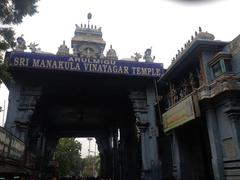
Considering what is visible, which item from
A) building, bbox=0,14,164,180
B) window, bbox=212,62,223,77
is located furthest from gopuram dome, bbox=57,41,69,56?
window, bbox=212,62,223,77

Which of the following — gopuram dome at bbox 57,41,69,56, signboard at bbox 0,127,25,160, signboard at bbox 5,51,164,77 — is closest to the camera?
signboard at bbox 0,127,25,160

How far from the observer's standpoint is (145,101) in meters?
23.4

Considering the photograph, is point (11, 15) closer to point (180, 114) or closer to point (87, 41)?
point (180, 114)

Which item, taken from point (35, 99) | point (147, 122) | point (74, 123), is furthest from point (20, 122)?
point (74, 123)

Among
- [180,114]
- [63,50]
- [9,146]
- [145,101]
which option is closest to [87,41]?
[63,50]

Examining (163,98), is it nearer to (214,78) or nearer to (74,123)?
(214,78)

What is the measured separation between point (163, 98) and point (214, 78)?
9.02 m

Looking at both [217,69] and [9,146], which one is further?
[217,69]

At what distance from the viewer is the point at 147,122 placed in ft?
73.9

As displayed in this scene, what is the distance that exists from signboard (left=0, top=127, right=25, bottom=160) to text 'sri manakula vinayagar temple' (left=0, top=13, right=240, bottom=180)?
48mm

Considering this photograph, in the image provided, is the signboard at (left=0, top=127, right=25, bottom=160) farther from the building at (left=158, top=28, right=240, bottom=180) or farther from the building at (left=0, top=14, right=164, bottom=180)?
the building at (left=158, top=28, right=240, bottom=180)

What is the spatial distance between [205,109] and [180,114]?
2221 mm

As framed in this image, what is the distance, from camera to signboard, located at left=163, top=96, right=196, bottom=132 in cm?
1541

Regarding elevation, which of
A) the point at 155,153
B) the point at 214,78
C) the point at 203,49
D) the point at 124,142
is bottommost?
the point at 155,153
